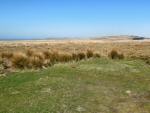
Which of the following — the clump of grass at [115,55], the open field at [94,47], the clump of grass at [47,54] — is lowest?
the open field at [94,47]

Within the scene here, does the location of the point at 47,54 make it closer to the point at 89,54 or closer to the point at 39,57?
the point at 39,57

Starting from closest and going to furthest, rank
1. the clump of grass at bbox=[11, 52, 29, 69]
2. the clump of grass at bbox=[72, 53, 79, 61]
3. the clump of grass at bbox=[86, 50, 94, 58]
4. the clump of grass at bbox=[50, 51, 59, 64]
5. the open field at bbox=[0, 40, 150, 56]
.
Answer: the clump of grass at bbox=[11, 52, 29, 69], the clump of grass at bbox=[50, 51, 59, 64], the clump of grass at bbox=[72, 53, 79, 61], the clump of grass at bbox=[86, 50, 94, 58], the open field at bbox=[0, 40, 150, 56]

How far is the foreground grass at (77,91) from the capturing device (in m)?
12.4

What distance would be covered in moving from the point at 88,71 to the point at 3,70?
4776 millimetres

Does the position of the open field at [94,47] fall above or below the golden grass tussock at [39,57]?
below

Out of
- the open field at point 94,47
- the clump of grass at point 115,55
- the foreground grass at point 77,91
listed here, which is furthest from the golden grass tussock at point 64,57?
the foreground grass at point 77,91

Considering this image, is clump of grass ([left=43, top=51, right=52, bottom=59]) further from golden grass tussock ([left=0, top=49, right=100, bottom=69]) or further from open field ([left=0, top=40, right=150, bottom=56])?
open field ([left=0, top=40, right=150, bottom=56])

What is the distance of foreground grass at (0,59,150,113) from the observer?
40.6 feet

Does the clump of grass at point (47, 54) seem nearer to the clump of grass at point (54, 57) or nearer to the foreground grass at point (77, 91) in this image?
the clump of grass at point (54, 57)

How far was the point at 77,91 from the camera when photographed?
46.8 feet

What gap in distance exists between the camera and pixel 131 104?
1324 centimetres

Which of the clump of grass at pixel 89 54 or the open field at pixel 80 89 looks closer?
the open field at pixel 80 89

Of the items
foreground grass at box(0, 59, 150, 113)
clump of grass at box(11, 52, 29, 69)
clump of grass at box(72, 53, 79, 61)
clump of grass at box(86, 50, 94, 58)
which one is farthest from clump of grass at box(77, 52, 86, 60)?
foreground grass at box(0, 59, 150, 113)

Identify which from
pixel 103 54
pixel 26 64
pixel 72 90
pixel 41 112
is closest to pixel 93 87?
pixel 72 90
